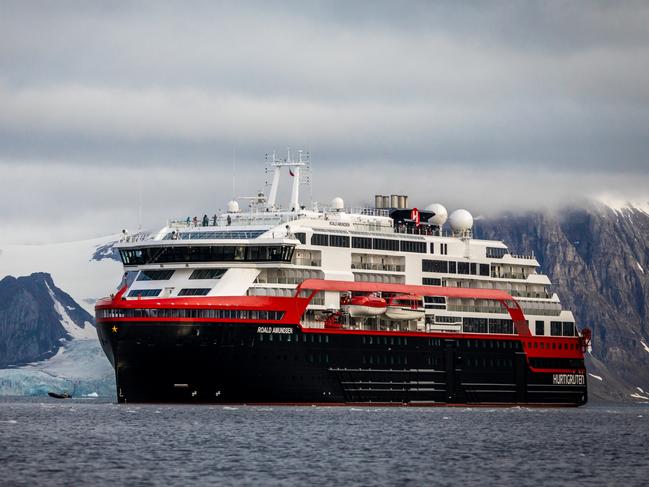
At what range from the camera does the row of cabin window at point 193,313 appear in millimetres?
109062

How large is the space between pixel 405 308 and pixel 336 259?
20.9ft

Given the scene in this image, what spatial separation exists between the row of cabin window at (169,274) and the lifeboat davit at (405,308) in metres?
13.3

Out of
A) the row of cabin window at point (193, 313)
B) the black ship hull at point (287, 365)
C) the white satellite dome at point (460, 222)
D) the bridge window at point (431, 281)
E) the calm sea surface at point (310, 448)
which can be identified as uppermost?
the white satellite dome at point (460, 222)

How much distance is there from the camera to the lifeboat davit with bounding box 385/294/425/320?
Answer: 393 ft

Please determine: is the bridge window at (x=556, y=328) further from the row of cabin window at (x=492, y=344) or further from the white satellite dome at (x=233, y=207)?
the white satellite dome at (x=233, y=207)

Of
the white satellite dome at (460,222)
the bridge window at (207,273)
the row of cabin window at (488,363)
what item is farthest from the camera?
the white satellite dome at (460,222)

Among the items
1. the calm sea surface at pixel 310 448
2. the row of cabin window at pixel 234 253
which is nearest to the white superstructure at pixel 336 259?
the row of cabin window at pixel 234 253

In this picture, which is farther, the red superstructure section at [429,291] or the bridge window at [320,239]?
the bridge window at [320,239]

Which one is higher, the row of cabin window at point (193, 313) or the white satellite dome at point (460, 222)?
the white satellite dome at point (460, 222)

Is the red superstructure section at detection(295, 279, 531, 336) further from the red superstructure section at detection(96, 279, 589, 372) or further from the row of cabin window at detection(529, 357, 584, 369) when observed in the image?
the row of cabin window at detection(529, 357, 584, 369)

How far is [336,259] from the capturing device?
118750mm

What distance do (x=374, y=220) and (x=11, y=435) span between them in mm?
42409

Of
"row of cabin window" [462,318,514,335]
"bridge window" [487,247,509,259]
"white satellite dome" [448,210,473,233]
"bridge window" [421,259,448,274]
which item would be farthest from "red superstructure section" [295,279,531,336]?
"white satellite dome" [448,210,473,233]

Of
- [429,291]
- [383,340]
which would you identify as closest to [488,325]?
[429,291]
